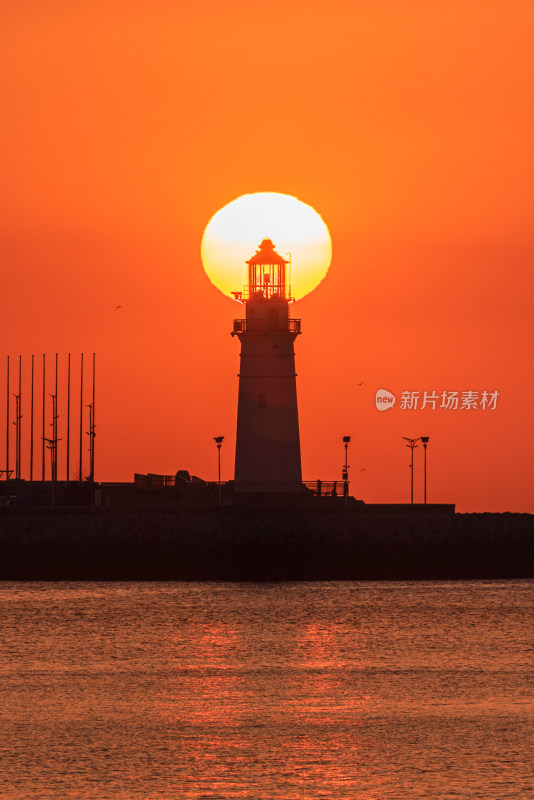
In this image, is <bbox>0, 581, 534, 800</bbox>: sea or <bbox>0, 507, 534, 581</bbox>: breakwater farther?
<bbox>0, 507, 534, 581</bbox>: breakwater

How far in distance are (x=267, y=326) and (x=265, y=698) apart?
39.8 meters

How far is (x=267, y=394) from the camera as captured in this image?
79.9 meters

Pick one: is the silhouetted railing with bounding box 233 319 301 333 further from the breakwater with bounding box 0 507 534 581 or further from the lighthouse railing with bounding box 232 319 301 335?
the breakwater with bounding box 0 507 534 581

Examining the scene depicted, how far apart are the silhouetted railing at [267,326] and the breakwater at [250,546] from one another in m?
9.06

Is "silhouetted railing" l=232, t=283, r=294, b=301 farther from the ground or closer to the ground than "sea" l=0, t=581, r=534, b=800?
farther from the ground

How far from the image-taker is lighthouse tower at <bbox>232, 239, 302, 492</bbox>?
80.1m

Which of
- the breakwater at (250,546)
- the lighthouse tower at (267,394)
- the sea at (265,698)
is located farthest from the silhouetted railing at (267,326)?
the sea at (265,698)

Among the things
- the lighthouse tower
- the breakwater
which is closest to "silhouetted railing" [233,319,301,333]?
the lighthouse tower

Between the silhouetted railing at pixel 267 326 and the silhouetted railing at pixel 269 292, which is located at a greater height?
the silhouetted railing at pixel 269 292

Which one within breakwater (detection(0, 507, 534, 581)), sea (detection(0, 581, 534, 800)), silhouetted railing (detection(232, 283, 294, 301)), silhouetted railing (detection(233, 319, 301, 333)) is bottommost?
sea (detection(0, 581, 534, 800))

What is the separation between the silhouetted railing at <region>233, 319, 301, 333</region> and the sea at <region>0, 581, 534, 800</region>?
14.7 meters

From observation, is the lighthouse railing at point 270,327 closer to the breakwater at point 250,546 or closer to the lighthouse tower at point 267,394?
the lighthouse tower at point 267,394

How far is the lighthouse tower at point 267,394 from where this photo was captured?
3152 inches

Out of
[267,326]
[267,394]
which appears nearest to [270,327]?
[267,326]
